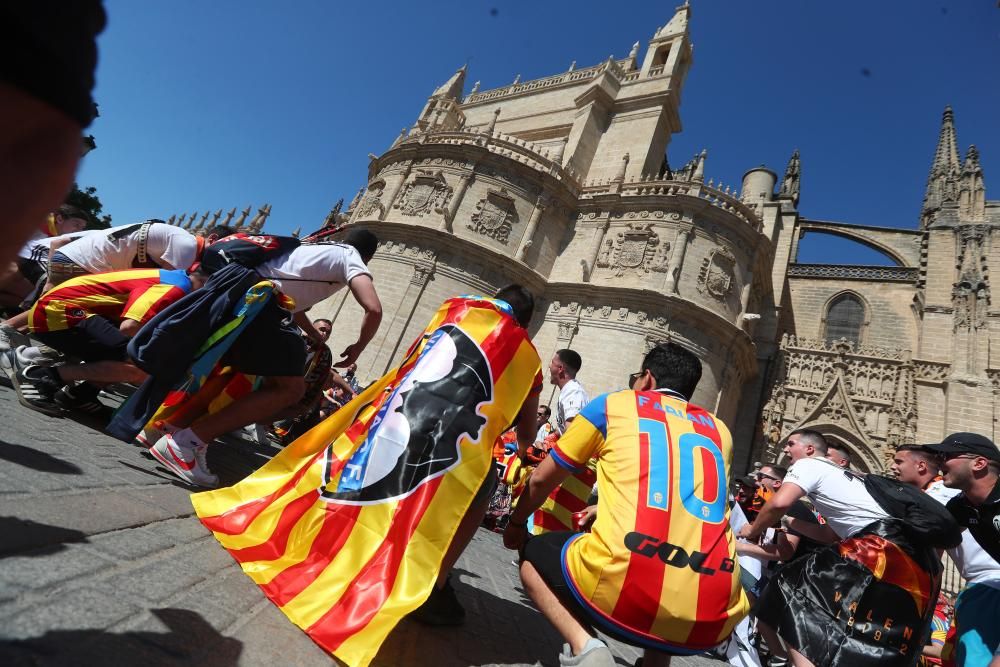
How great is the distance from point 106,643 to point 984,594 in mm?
4650

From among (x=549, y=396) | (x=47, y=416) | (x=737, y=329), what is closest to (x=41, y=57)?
(x=47, y=416)

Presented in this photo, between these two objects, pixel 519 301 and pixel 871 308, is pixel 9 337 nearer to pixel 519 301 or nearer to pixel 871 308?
pixel 519 301

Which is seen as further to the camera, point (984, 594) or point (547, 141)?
point (547, 141)

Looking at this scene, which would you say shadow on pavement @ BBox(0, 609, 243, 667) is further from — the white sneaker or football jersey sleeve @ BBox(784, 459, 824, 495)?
the white sneaker

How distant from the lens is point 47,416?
3.38 m

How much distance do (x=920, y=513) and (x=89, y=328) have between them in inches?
224

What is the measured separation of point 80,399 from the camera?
389 cm

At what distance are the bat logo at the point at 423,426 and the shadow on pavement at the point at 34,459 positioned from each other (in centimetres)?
127

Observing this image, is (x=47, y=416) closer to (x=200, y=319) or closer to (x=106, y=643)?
(x=200, y=319)

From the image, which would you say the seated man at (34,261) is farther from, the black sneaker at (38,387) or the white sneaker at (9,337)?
the black sneaker at (38,387)

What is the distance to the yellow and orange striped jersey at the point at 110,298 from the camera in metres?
3.66

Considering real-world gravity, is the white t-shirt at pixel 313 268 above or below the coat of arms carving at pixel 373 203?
below

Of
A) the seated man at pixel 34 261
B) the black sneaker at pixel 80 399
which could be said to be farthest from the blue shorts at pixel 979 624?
the seated man at pixel 34 261

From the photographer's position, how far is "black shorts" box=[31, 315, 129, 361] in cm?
369
